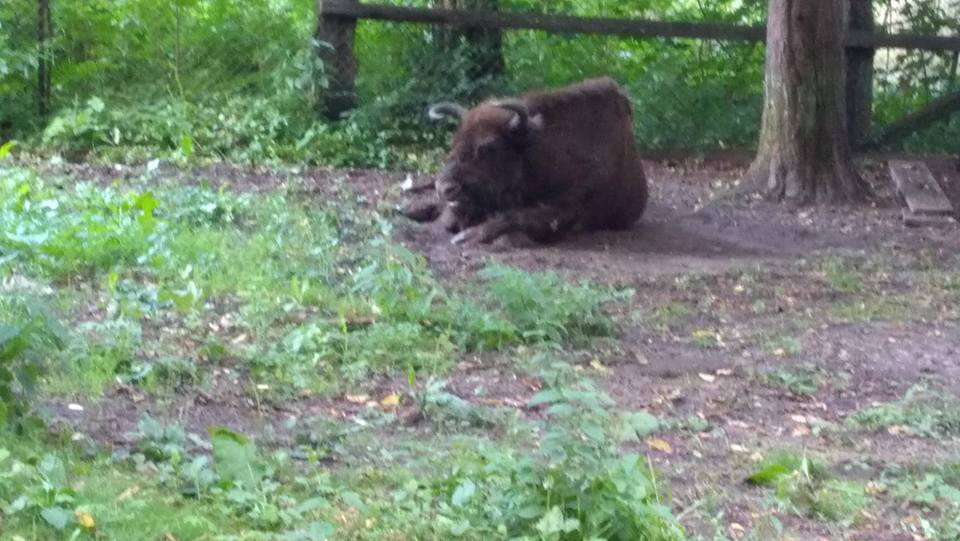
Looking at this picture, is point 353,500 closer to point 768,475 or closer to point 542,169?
point 768,475

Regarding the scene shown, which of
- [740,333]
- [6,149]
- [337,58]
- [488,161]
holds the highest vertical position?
[337,58]

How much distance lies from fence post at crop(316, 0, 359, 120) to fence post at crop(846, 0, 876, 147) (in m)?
5.06

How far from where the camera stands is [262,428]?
211 inches

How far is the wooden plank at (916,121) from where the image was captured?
1397 centimetres

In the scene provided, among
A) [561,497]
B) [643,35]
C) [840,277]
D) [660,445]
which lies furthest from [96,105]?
[561,497]

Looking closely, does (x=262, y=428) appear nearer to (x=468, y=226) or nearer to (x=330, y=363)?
(x=330, y=363)

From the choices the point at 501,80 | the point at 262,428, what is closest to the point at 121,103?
the point at 501,80

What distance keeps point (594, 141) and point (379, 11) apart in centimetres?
377

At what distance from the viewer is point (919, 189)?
12188mm

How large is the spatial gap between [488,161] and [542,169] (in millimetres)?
490

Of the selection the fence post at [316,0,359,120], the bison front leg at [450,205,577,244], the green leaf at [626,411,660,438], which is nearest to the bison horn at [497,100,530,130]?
the bison front leg at [450,205,577,244]

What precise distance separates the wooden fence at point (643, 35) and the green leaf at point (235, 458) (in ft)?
29.8

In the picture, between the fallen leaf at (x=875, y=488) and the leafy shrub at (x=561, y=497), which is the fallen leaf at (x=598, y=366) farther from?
the leafy shrub at (x=561, y=497)

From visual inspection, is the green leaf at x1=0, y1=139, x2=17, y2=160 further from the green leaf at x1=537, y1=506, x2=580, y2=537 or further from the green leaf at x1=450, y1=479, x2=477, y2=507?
the green leaf at x1=537, y1=506, x2=580, y2=537
